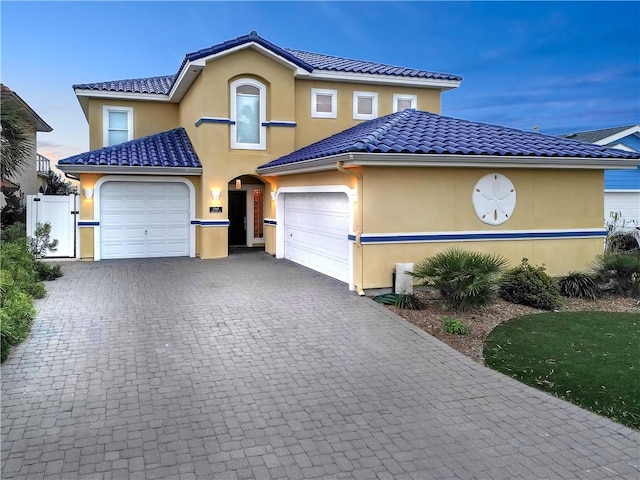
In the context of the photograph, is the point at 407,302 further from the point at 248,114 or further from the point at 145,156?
the point at 145,156

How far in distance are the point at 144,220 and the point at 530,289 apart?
1228cm

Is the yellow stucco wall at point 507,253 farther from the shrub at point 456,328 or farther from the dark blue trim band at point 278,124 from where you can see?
the dark blue trim band at point 278,124

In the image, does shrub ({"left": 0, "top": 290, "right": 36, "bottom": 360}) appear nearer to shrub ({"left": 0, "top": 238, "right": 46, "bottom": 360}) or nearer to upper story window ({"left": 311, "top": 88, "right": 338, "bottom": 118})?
shrub ({"left": 0, "top": 238, "right": 46, "bottom": 360})

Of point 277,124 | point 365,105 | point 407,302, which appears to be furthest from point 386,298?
point 365,105

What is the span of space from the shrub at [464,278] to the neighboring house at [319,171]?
171cm

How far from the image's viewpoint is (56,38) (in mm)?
18359

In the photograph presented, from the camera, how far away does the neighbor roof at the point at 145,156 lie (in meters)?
15.6

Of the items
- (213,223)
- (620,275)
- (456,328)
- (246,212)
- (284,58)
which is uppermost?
(284,58)

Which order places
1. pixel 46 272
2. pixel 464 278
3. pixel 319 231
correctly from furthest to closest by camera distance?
pixel 319 231 → pixel 46 272 → pixel 464 278

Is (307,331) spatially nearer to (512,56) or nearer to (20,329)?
(20,329)

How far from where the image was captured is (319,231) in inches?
551

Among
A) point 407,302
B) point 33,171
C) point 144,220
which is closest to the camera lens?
point 407,302

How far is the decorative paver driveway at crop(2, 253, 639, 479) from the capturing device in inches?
167

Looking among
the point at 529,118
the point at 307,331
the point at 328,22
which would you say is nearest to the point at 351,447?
the point at 307,331
